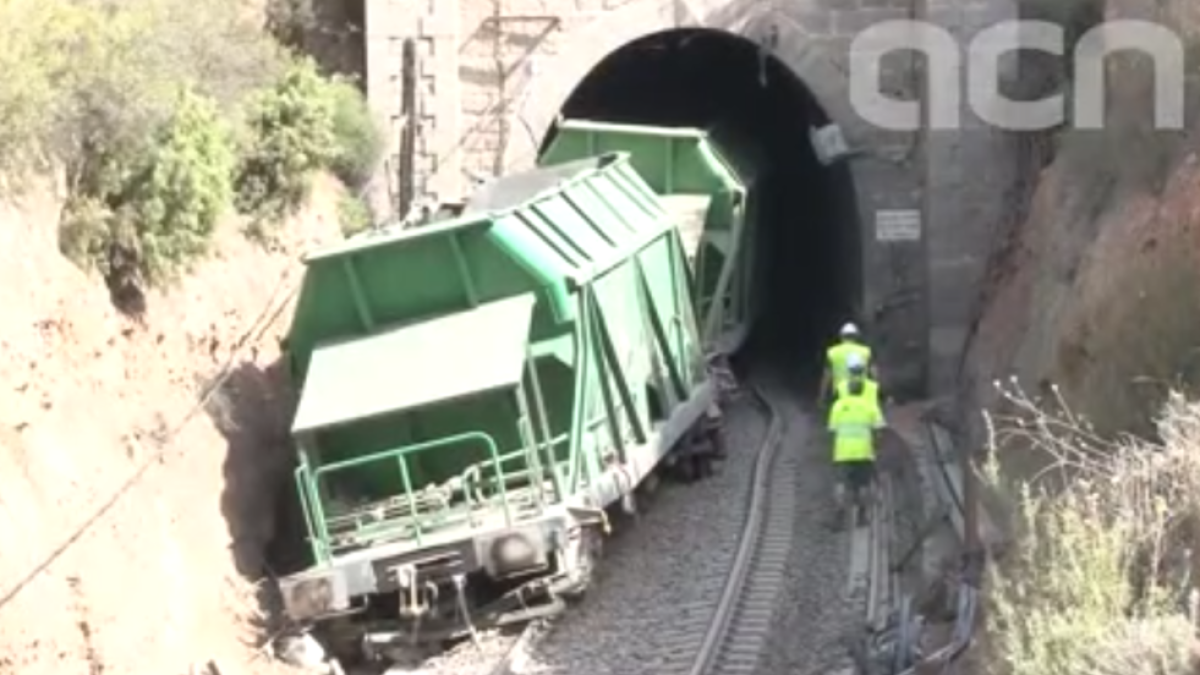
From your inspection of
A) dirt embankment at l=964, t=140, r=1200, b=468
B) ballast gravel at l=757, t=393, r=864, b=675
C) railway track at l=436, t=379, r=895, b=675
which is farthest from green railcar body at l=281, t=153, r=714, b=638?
dirt embankment at l=964, t=140, r=1200, b=468

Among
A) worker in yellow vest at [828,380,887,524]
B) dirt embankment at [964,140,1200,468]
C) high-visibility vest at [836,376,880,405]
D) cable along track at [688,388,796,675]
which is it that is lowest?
cable along track at [688,388,796,675]

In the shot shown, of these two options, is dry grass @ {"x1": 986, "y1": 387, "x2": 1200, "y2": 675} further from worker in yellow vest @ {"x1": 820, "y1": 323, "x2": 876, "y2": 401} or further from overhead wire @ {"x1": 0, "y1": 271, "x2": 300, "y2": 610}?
worker in yellow vest @ {"x1": 820, "y1": 323, "x2": 876, "y2": 401}

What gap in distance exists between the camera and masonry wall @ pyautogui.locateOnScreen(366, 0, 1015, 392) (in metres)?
25.5

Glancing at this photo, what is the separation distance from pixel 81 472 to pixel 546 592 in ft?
11.5

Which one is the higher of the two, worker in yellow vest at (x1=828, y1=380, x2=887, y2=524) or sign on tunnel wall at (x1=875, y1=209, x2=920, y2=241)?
sign on tunnel wall at (x1=875, y1=209, x2=920, y2=241)

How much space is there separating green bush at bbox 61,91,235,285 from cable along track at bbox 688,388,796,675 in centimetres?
500

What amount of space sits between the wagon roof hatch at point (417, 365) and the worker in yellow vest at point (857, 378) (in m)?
3.12

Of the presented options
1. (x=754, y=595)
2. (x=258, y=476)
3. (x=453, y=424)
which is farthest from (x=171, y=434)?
(x=754, y=595)

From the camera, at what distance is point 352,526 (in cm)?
1591

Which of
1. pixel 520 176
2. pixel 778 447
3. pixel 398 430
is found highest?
pixel 520 176

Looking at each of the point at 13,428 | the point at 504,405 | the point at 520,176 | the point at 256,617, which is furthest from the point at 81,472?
the point at 520,176

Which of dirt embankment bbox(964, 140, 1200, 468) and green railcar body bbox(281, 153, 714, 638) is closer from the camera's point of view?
dirt embankment bbox(964, 140, 1200, 468)

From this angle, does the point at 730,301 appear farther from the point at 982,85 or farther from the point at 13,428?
the point at 13,428

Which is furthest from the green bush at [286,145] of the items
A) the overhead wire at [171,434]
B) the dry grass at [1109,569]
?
the dry grass at [1109,569]
